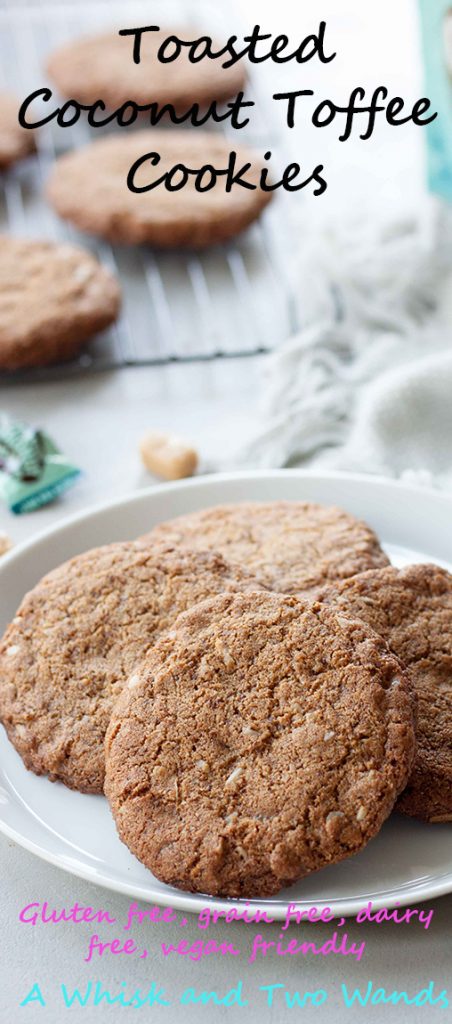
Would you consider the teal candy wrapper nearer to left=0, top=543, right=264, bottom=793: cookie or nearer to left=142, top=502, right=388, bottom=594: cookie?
left=142, top=502, right=388, bottom=594: cookie

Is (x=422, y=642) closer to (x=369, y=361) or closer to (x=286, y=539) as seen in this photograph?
(x=286, y=539)

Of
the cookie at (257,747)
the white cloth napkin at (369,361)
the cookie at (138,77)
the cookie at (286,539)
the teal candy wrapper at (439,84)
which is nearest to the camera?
the cookie at (257,747)

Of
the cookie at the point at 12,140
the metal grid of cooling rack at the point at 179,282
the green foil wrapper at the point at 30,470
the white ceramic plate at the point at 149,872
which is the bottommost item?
the white ceramic plate at the point at 149,872

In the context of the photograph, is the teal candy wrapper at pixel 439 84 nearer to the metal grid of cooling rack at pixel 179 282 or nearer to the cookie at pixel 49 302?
the metal grid of cooling rack at pixel 179 282

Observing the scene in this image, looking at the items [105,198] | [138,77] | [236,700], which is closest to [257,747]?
[236,700]

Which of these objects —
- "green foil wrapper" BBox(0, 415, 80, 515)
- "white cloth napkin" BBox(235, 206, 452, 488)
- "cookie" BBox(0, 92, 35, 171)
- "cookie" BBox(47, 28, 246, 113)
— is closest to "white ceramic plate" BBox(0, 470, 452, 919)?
"white cloth napkin" BBox(235, 206, 452, 488)

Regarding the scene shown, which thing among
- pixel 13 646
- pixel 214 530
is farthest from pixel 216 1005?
Result: pixel 214 530

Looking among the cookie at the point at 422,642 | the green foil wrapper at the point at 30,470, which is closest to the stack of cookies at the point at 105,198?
the green foil wrapper at the point at 30,470

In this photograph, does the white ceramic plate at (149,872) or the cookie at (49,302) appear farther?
the cookie at (49,302)
